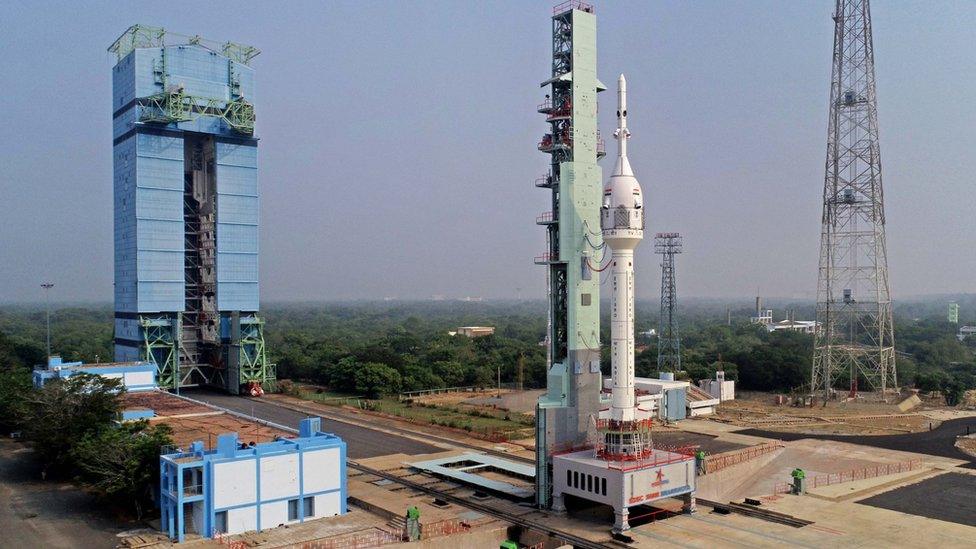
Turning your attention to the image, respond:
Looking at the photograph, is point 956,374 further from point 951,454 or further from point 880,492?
point 880,492

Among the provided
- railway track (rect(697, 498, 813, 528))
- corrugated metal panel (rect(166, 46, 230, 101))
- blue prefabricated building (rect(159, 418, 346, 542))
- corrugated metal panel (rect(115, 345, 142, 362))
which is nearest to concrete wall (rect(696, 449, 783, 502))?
railway track (rect(697, 498, 813, 528))

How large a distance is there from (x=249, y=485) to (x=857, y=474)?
31.7 metres

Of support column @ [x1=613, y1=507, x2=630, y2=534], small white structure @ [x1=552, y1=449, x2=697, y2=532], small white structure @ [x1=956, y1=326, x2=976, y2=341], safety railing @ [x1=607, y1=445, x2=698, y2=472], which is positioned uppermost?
safety railing @ [x1=607, y1=445, x2=698, y2=472]

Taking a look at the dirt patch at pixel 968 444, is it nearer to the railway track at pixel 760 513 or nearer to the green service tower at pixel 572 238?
the railway track at pixel 760 513

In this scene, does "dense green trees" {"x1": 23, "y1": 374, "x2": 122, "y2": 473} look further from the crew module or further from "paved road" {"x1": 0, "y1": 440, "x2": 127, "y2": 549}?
the crew module

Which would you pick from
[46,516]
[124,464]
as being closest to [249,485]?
[124,464]

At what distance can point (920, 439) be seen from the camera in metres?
55.5

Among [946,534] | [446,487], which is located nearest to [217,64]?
[446,487]

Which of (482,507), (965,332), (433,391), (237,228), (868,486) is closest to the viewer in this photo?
(482,507)

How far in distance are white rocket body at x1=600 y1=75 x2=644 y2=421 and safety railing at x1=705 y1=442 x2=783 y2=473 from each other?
987 cm

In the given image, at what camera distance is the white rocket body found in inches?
1340

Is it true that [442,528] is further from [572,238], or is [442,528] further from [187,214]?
[187,214]

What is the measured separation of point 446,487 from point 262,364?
37.4 meters

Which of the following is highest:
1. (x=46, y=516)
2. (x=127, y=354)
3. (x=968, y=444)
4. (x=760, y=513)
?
(x=127, y=354)
